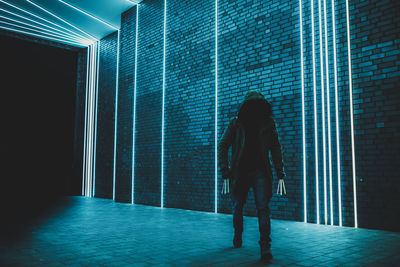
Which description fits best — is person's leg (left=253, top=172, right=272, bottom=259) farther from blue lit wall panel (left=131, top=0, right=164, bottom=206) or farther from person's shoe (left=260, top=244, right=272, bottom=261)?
blue lit wall panel (left=131, top=0, right=164, bottom=206)

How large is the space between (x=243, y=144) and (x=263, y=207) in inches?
24.7

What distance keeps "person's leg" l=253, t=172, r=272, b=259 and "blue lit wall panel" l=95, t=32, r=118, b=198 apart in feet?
24.1

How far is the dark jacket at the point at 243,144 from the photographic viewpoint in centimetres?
305

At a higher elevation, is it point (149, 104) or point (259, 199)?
point (149, 104)

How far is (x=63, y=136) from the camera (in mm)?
11117

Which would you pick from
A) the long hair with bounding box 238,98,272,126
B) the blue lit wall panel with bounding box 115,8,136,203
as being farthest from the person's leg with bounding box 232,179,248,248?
the blue lit wall panel with bounding box 115,8,136,203

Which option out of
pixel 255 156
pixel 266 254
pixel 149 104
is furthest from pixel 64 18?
pixel 266 254

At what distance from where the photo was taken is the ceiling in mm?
8758

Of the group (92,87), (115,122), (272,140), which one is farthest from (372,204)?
(92,87)

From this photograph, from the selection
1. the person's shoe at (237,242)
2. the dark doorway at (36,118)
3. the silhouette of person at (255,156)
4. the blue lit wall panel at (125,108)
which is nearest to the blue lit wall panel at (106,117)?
the blue lit wall panel at (125,108)

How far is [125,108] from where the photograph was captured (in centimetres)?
897

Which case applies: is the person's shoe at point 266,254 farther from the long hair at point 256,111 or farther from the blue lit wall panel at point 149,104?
the blue lit wall panel at point 149,104

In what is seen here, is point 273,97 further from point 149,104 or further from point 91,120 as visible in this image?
point 91,120

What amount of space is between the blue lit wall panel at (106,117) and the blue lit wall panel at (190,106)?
3.04m
